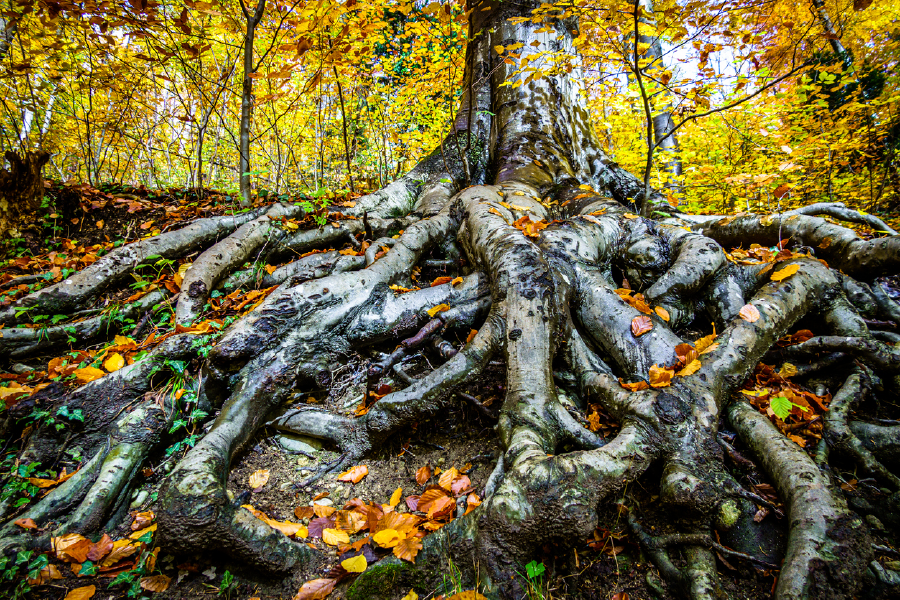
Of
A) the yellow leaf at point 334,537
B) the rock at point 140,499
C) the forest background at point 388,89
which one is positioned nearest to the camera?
the yellow leaf at point 334,537

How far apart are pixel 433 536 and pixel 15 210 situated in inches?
233

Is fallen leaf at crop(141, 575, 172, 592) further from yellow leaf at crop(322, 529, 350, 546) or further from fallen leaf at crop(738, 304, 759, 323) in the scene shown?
fallen leaf at crop(738, 304, 759, 323)

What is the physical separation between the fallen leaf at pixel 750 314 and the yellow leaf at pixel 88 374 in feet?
14.1

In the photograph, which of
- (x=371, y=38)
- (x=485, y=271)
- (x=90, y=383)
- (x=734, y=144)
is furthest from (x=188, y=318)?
(x=734, y=144)

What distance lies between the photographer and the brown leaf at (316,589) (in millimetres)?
1549

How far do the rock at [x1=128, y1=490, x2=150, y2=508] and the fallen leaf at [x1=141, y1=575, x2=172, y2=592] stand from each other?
1.97 ft

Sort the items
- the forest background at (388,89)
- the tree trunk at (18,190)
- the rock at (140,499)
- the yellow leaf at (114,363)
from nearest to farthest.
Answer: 1. the rock at (140,499)
2. the yellow leaf at (114,363)
3. the tree trunk at (18,190)
4. the forest background at (388,89)

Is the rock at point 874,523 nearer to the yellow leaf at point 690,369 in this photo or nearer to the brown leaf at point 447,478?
the yellow leaf at point 690,369

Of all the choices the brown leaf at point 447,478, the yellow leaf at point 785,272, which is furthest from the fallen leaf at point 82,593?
the yellow leaf at point 785,272

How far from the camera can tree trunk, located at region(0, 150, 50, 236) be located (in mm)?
4035

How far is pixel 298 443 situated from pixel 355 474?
517 mm

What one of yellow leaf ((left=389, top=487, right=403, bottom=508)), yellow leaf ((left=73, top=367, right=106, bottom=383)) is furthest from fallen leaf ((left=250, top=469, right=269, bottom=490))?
yellow leaf ((left=73, top=367, right=106, bottom=383))

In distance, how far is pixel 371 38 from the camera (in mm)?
6816

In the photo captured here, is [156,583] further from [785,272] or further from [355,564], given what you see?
[785,272]
